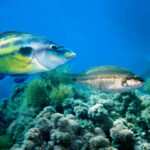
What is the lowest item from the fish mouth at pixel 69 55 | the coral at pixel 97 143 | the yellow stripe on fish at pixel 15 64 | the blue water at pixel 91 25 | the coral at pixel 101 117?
the coral at pixel 97 143

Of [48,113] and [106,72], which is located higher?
[106,72]

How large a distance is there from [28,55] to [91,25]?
4522 inches

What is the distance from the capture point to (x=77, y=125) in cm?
335

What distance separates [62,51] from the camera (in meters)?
1.62

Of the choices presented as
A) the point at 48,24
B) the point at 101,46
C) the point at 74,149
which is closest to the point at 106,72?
the point at 74,149

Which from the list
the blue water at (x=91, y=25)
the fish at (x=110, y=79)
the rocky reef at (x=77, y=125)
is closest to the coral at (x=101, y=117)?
the rocky reef at (x=77, y=125)

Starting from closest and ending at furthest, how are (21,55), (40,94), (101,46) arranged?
(21,55)
(40,94)
(101,46)

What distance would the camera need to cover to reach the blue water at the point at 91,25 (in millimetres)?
50050

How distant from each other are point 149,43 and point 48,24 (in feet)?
286

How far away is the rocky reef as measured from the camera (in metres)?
2.93

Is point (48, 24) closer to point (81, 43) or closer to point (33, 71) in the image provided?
point (81, 43)

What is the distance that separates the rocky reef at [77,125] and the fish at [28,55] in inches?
66.9

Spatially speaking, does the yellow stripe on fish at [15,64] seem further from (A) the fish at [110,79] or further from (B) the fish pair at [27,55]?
(A) the fish at [110,79]

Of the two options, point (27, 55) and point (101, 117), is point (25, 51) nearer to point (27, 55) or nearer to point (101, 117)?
point (27, 55)
